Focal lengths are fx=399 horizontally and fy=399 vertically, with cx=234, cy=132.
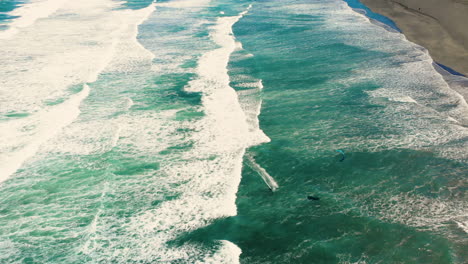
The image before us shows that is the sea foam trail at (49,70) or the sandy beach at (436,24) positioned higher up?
the sandy beach at (436,24)

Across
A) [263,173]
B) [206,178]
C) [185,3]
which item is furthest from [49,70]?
[185,3]

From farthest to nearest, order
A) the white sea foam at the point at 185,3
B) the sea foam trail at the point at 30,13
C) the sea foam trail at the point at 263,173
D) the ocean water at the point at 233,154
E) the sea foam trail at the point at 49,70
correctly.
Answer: the white sea foam at the point at 185,3, the sea foam trail at the point at 30,13, the sea foam trail at the point at 49,70, the sea foam trail at the point at 263,173, the ocean water at the point at 233,154

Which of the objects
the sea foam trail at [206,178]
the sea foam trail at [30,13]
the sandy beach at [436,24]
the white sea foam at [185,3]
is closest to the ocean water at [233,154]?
the sea foam trail at [206,178]

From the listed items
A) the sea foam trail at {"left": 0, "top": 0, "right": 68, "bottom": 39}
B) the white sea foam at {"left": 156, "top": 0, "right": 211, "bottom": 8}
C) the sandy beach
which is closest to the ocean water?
the sandy beach

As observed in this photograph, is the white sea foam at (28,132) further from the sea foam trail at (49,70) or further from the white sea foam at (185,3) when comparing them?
the white sea foam at (185,3)

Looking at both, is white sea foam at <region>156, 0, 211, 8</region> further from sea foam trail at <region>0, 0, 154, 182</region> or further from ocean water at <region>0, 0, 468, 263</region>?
ocean water at <region>0, 0, 468, 263</region>

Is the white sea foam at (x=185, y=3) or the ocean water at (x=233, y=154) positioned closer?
the ocean water at (x=233, y=154)

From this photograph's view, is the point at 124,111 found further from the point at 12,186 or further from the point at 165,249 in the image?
the point at 165,249
